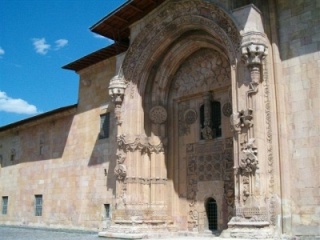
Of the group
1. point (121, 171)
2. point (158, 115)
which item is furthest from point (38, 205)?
point (158, 115)

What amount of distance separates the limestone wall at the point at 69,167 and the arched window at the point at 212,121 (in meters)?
4.20

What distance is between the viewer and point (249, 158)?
10117 mm

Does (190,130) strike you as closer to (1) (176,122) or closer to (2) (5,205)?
(1) (176,122)

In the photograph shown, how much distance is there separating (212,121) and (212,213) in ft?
9.25

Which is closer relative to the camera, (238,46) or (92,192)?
(238,46)

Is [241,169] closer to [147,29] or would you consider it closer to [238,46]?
[238,46]

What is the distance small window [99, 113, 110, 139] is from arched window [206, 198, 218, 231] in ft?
17.2

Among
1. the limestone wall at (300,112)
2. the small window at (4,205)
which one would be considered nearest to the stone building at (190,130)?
the limestone wall at (300,112)

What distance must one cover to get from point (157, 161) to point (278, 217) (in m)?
4.87

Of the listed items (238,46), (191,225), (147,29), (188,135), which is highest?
(147,29)

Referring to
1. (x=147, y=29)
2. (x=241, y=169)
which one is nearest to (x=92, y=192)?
(x=147, y=29)

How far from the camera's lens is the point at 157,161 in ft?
45.9

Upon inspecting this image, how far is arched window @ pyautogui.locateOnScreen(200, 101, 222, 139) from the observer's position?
1320 centimetres

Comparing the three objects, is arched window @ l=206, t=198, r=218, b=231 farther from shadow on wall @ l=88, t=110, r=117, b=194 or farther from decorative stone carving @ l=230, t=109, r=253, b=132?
shadow on wall @ l=88, t=110, r=117, b=194
